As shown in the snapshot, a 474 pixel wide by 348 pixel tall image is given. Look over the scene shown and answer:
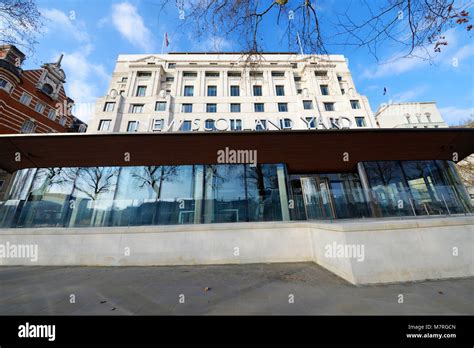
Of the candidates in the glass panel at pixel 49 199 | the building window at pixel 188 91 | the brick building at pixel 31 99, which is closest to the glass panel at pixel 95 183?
the glass panel at pixel 49 199

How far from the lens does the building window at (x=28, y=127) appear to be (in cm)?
2644

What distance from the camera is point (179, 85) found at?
94.6 ft

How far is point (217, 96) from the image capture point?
28.3 m

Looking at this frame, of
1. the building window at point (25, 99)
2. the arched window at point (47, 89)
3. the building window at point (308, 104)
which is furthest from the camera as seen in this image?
the arched window at point (47, 89)

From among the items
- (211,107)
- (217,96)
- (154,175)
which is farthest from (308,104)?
(154,175)

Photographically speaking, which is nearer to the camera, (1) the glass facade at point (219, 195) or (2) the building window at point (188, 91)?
(1) the glass facade at point (219, 195)

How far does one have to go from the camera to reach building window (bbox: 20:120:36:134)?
86.8 feet

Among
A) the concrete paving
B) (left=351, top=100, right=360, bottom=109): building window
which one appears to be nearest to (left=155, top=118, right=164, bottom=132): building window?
the concrete paving

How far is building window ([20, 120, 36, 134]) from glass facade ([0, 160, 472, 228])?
23.6m

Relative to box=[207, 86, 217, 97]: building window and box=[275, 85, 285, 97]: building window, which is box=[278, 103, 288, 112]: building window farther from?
box=[207, 86, 217, 97]: building window

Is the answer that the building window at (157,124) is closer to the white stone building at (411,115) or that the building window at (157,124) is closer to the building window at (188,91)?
the building window at (188,91)

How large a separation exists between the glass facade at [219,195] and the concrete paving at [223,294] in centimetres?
292

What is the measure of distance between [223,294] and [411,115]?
159ft
